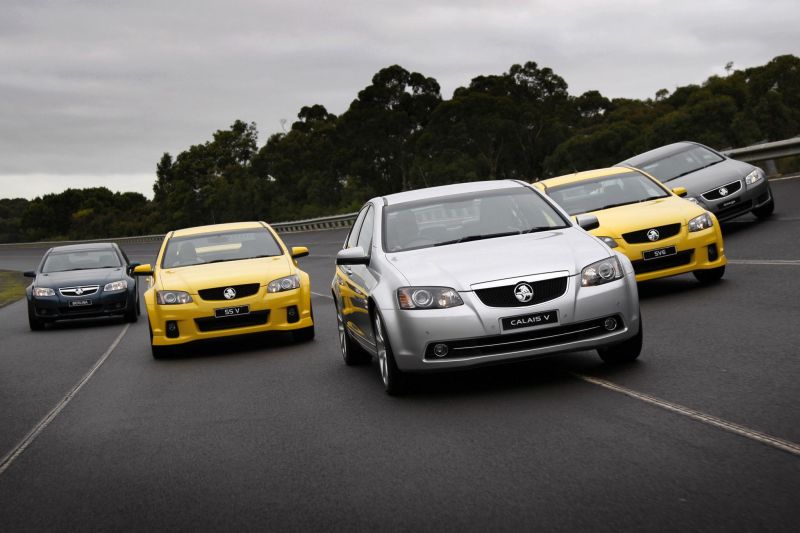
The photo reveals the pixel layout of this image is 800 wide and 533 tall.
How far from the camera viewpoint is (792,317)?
10.3m

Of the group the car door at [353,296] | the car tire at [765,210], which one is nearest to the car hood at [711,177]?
the car tire at [765,210]

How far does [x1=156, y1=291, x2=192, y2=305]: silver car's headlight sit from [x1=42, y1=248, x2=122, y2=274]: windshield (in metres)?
Result: 8.55

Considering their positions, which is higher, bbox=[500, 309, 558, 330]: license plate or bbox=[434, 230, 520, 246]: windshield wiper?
bbox=[434, 230, 520, 246]: windshield wiper

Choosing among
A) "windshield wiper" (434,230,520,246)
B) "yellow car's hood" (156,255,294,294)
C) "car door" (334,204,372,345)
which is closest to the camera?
"windshield wiper" (434,230,520,246)

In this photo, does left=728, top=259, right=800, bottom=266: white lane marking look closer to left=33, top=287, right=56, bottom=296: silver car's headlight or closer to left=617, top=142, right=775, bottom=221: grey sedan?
left=617, top=142, right=775, bottom=221: grey sedan

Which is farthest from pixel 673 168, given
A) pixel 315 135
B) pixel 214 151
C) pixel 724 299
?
pixel 214 151

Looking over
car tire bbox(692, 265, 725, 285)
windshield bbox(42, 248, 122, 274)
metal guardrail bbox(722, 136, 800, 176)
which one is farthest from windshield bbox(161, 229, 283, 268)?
metal guardrail bbox(722, 136, 800, 176)

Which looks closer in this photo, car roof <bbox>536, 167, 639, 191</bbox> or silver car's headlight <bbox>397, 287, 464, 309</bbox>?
silver car's headlight <bbox>397, 287, 464, 309</bbox>

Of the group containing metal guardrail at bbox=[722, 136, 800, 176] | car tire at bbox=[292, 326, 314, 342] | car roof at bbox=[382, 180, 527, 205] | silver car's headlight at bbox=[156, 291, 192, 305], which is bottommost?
car tire at bbox=[292, 326, 314, 342]

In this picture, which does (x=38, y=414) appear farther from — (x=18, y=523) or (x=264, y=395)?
(x=18, y=523)

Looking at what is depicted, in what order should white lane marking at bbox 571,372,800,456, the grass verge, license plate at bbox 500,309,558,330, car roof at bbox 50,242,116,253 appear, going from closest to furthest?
1. white lane marking at bbox 571,372,800,456
2. license plate at bbox 500,309,558,330
3. car roof at bbox 50,242,116,253
4. the grass verge

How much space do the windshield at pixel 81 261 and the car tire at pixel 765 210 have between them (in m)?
11.9

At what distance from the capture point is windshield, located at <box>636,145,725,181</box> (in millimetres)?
20188

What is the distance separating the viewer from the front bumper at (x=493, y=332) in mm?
7996
